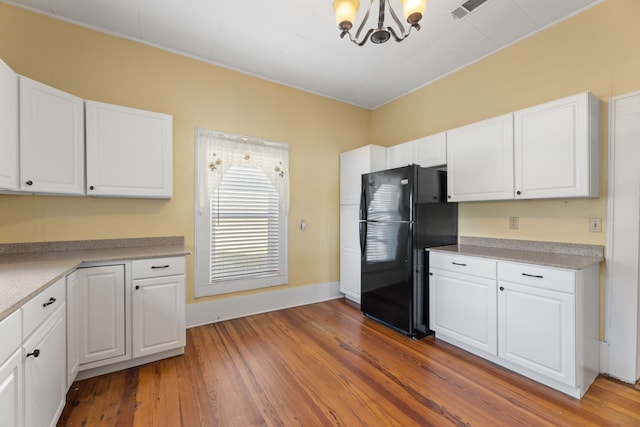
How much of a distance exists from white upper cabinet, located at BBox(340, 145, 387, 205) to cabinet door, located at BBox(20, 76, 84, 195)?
281 cm

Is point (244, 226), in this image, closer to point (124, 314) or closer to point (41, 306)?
point (124, 314)

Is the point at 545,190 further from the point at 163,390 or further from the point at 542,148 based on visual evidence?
the point at 163,390

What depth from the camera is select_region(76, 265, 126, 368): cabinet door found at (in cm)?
198

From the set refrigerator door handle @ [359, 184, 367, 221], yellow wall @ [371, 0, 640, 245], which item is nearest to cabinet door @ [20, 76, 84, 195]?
refrigerator door handle @ [359, 184, 367, 221]

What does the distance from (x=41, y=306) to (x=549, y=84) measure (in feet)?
13.0

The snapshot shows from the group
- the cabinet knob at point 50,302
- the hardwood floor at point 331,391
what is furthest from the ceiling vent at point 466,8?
the cabinet knob at point 50,302

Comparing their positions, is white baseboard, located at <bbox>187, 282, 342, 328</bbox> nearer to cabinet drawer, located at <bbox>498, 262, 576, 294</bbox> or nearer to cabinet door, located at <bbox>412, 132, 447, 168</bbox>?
cabinet door, located at <bbox>412, 132, 447, 168</bbox>

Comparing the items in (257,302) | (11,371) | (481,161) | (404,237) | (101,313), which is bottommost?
(257,302)

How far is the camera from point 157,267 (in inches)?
88.0

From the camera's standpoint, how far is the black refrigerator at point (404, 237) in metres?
2.70

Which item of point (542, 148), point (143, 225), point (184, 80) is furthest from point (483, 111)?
point (143, 225)

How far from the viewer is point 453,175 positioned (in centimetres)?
282

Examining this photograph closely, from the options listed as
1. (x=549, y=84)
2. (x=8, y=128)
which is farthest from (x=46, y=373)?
(x=549, y=84)

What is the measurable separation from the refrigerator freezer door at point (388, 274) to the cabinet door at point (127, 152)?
2205 mm
